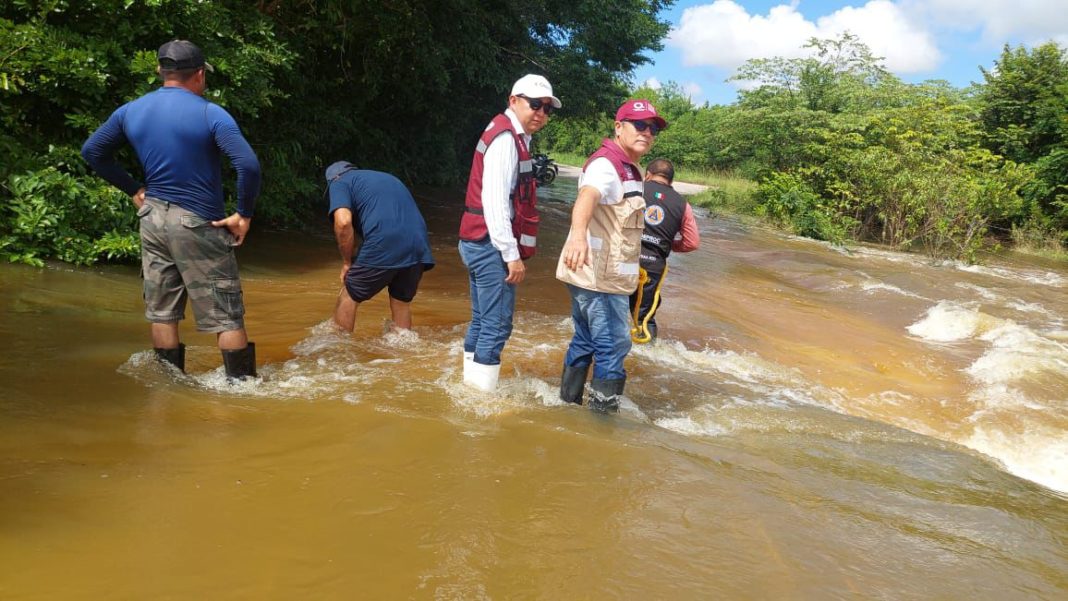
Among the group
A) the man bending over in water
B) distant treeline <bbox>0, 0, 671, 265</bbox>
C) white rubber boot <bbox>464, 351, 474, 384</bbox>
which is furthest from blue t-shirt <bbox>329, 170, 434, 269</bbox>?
distant treeline <bbox>0, 0, 671, 265</bbox>

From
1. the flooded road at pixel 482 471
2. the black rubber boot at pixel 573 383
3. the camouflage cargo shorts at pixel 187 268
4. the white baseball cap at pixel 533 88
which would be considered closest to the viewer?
the flooded road at pixel 482 471

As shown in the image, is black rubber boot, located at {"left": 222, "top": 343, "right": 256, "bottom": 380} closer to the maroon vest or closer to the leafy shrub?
the maroon vest

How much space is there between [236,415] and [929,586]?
299 centimetres

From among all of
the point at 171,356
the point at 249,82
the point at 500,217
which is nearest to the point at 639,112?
the point at 500,217

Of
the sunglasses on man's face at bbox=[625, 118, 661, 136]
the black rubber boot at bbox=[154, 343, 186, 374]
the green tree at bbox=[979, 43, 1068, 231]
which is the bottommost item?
the black rubber boot at bbox=[154, 343, 186, 374]

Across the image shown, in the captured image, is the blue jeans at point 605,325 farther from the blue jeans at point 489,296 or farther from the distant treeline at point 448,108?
the distant treeline at point 448,108

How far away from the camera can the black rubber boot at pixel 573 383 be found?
4.46 meters

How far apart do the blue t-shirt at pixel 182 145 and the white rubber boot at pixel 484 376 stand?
1.53 meters

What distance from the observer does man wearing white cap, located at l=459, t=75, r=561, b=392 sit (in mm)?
3895

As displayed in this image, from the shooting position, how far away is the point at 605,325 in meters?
4.18

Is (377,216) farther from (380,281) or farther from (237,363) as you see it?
(237,363)

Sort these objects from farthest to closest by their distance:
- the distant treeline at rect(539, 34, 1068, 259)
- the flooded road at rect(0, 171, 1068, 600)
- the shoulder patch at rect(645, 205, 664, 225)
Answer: the distant treeline at rect(539, 34, 1068, 259), the shoulder patch at rect(645, 205, 664, 225), the flooded road at rect(0, 171, 1068, 600)

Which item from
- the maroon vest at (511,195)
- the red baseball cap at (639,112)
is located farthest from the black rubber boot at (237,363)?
the red baseball cap at (639,112)

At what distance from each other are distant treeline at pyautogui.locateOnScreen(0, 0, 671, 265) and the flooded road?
63 centimetres
